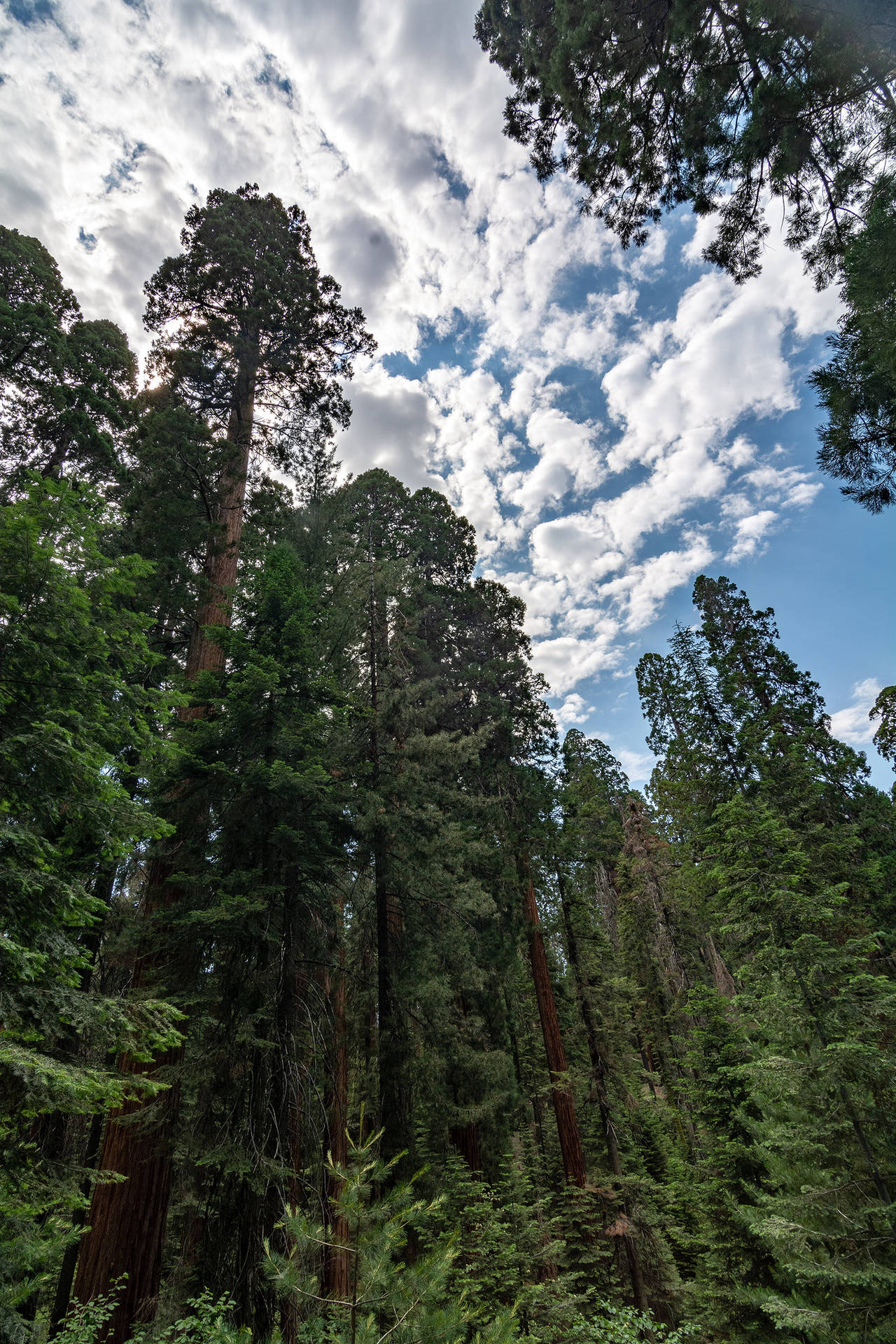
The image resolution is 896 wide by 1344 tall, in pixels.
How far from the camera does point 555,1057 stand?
13.0 m

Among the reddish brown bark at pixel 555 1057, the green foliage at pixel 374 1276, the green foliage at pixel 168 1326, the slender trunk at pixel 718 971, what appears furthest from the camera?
the slender trunk at pixel 718 971

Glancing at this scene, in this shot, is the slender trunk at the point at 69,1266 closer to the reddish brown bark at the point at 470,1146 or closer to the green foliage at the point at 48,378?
the reddish brown bark at the point at 470,1146

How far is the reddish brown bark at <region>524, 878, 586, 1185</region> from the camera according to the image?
40.4ft

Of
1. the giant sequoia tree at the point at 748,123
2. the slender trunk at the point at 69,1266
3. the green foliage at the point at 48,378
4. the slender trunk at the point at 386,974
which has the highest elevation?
the green foliage at the point at 48,378

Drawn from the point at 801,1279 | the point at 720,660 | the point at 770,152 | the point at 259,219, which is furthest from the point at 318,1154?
the point at 259,219

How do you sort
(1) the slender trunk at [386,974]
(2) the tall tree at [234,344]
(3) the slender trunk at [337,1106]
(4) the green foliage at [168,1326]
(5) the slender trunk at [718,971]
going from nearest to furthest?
(4) the green foliage at [168,1326] → (3) the slender trunk at [337,1106] → (1) the slender trunk at [386,974] → (2) the tall tree at [234,344] → (5) the slender trunk at [718,971]

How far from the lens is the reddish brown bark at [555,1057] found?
12.3 metres

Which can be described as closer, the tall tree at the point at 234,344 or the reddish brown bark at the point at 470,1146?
the tall tree at the point at 234,344

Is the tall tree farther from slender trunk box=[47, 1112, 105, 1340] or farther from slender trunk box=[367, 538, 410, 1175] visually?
slender trunk box=[47, 1112, 105, 1340]

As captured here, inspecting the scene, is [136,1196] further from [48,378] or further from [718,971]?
[718,971]

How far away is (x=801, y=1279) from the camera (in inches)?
225

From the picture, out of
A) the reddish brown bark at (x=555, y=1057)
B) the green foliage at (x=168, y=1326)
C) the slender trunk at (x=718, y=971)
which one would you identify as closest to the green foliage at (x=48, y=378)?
the green foliage at (x=168, y=1326)

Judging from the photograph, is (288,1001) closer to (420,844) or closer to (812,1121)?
(420,844)

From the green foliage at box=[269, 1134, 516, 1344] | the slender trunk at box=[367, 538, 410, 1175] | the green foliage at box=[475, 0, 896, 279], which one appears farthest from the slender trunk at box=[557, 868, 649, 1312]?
the green foliage at box=[475, 0, 896, 279]
